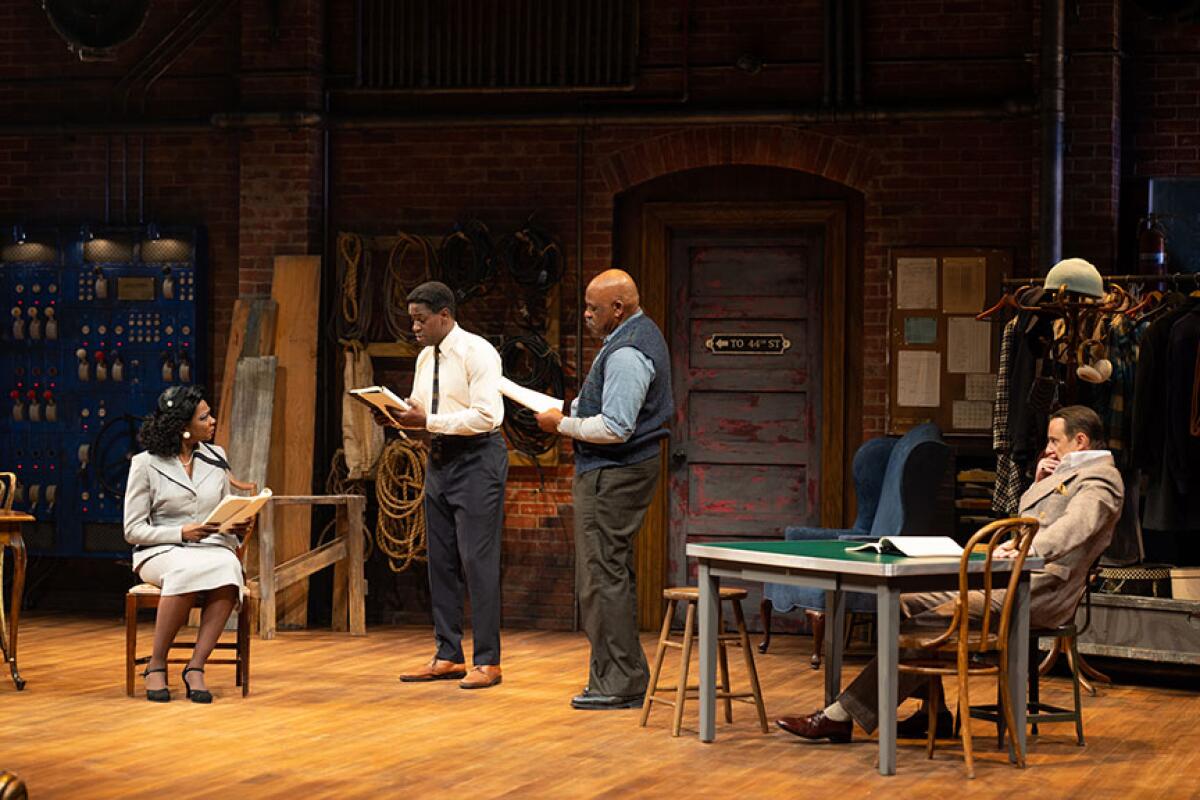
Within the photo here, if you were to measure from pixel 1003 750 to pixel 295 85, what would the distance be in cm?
578

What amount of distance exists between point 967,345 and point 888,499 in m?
1.29

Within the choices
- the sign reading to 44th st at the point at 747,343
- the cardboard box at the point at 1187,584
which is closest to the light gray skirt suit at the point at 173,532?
the sign reading to 44th st at the point at 747,343

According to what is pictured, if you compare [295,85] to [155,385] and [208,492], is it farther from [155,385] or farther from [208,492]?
[208,492]

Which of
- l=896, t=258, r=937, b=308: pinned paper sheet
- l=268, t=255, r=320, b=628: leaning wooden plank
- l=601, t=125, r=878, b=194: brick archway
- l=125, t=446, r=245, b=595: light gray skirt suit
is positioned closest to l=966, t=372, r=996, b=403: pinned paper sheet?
l=896, t=258, r=937, b=308: pinned paper sheet

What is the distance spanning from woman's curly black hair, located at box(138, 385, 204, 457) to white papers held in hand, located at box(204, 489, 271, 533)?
0.32 m

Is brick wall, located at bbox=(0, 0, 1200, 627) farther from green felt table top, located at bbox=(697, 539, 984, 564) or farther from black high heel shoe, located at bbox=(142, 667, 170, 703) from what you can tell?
green felt table top, located at bbox=(697, 539, 984, 564)

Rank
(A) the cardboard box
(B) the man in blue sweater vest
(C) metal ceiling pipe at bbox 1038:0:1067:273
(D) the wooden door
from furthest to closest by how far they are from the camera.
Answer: (D) the wooden door → (C) metal ceiling pipe at bbox 1038:0:1067:273 → (A) the cardboard box → (B) the man in blue sweater vest

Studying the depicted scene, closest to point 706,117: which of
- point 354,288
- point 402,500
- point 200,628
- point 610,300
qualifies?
point 354,288

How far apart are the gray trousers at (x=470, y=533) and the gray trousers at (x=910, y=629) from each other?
1928 millimetres

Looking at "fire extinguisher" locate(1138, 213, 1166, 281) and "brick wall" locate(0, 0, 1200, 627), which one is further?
"brick wall" locate(0, 0, 1200, 627)

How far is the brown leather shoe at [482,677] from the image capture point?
755 cm

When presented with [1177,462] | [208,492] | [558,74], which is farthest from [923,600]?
[558,74]

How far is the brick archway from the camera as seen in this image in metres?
9.49

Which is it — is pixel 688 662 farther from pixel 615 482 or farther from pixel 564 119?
pixel 564 119
